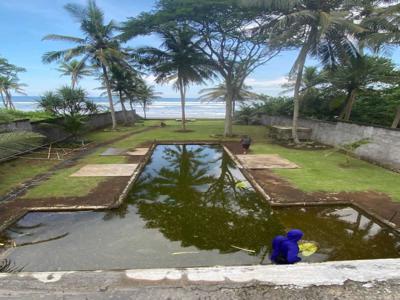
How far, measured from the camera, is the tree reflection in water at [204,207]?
15.3 ft

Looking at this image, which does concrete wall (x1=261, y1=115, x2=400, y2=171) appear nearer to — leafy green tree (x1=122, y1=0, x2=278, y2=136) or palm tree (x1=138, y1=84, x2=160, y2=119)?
leafy green tree (x1=122, y1=0, x2=278, y2=136)

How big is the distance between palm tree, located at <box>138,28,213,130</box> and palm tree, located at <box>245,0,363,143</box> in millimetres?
5412

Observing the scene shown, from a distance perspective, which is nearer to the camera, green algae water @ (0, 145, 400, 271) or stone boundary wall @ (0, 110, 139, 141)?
green algae water @ (0, 145, 400, 271)

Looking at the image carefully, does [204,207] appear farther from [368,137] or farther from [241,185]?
[368,137]

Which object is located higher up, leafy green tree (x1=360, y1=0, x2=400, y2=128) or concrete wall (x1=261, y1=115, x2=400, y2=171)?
leafy green tree (x1=360, y1=0, x2=400, y2=128)

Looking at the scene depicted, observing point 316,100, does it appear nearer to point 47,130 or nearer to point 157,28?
point 157,28

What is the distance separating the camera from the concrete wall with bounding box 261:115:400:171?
30.2 feet

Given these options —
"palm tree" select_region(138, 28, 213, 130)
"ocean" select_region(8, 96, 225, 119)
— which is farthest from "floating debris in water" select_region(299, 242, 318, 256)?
"ocean" select_region(8, 96, 225, 119)

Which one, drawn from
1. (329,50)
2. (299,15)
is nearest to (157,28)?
(299,15)

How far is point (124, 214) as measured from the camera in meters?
5.70

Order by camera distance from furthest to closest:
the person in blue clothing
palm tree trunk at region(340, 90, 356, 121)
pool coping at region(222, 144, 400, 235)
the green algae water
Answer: palm tree trunk at region(340, 90, 356, 121) → pool coping at region(222, 144, 400, 235) → the green algae water → the person in blue clothing

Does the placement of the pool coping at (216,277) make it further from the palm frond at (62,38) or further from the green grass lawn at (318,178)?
the palm frond at (62,38)

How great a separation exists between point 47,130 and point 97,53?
6541 millimetres

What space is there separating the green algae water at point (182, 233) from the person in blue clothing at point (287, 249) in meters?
0.38
